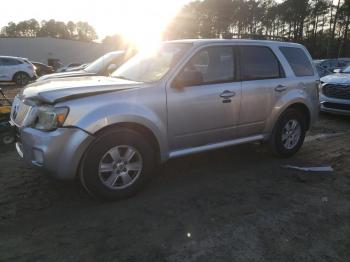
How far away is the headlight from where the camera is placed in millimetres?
3746

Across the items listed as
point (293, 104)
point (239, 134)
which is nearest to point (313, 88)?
point (293, 104)

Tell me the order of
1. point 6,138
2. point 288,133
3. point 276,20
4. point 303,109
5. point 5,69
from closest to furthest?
point 288,133
point 303,109
point 6,138
point 5,69
point 276,20

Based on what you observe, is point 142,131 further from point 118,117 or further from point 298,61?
point 298,61

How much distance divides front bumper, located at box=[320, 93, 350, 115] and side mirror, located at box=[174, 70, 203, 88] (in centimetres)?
609

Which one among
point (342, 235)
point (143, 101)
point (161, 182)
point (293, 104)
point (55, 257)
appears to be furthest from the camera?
point (293, 104)

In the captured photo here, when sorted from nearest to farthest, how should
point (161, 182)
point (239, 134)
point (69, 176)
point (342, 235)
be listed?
point (342, 235) → point (69, 176) → point (161, 182) → point (239, 134)

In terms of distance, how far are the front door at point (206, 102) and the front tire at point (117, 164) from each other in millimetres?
465

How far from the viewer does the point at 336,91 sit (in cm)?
957

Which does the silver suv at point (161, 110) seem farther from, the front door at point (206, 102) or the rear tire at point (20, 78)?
the rear tire at point (20, 78)

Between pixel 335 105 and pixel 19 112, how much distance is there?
7884mm

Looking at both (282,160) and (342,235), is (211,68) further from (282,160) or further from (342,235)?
(342,235)

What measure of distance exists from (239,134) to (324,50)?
64.5 meters

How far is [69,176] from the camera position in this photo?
3.86 meters

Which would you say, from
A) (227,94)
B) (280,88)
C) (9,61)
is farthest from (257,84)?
(9,61)
